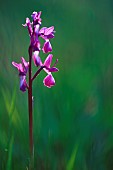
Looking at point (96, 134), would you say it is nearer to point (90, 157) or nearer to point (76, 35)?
point (90, 157)

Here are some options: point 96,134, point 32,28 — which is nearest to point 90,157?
point 96,134

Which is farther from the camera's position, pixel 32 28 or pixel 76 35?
pixel 76 35

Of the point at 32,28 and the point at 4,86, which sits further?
the point at 4,86

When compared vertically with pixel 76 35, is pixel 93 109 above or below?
below

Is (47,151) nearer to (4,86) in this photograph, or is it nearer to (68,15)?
(4,86)

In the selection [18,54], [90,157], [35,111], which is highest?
[18,54]

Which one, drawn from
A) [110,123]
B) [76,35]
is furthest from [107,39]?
[110,123]
